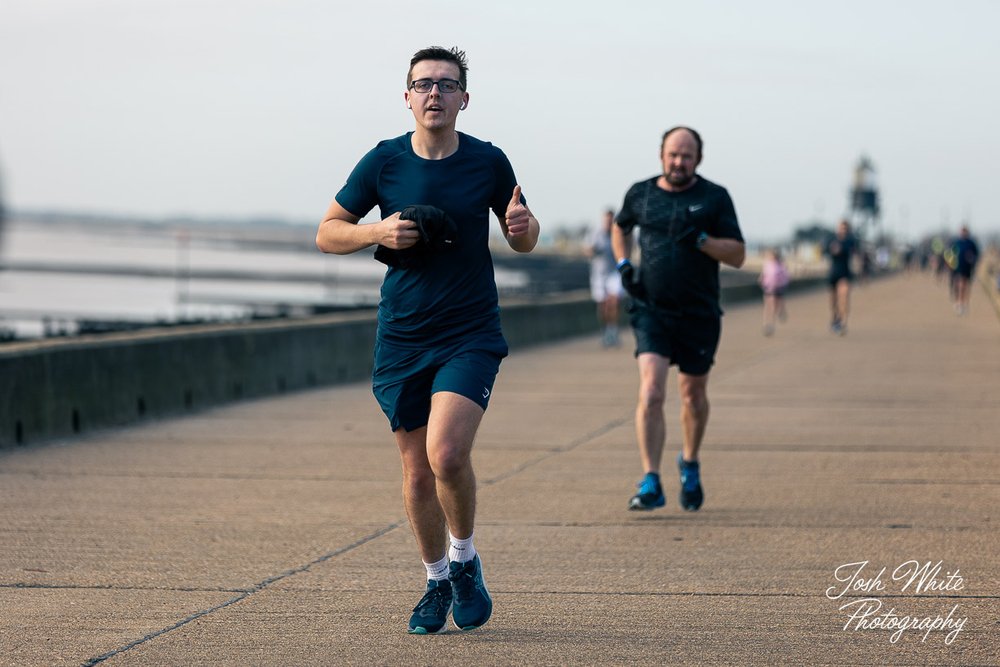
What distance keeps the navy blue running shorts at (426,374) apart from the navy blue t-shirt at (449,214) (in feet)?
0.14

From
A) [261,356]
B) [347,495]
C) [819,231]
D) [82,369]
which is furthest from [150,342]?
[819,231]

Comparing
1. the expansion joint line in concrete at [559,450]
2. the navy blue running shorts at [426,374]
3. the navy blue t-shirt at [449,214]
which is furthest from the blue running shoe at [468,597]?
the expansion joint line in concrete at [559,450]

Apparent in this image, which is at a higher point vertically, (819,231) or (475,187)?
(475,187)

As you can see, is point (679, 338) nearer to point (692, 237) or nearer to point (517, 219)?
point (692, 237)

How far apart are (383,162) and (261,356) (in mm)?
9663

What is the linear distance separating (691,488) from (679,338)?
78cm

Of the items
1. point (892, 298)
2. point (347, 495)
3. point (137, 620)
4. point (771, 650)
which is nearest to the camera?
point (771, 650)

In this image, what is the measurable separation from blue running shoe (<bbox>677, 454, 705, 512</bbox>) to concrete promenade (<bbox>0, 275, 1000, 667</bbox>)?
0.29ft

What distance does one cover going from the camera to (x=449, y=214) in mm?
5406

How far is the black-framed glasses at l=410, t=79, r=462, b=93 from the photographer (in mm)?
5387

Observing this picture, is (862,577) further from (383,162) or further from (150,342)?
(150,342)

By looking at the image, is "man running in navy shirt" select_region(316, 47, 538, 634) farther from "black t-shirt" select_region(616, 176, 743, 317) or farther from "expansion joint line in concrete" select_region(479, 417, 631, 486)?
"expansion joint line in concrete" select_region(479, 417, 631, 486)

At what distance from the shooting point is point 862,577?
6508 millimetres

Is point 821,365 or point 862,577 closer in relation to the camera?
point 862,577
